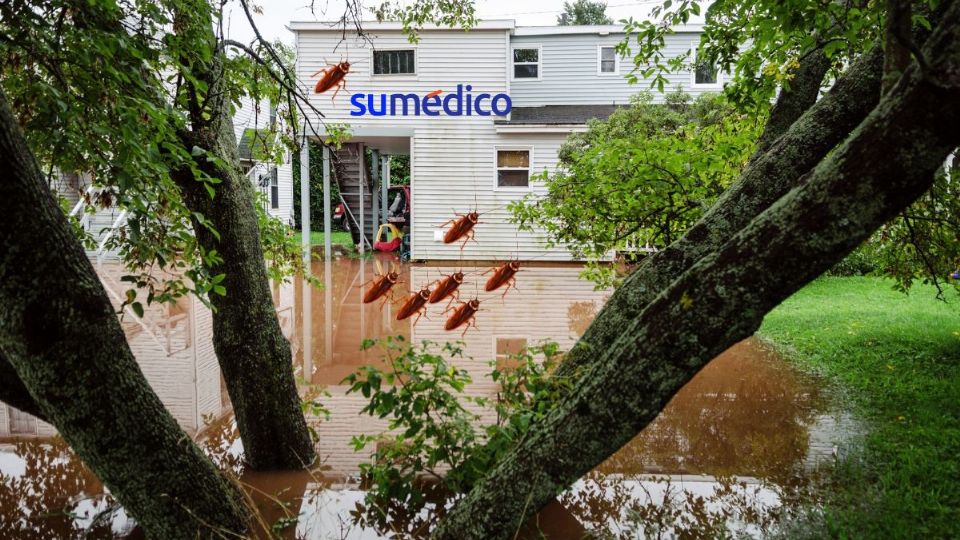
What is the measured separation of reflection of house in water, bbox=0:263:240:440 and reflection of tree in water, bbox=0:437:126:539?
2.83 ft

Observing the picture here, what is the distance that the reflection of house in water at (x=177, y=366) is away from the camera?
20.8 ft

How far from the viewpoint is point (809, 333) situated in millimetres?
9406

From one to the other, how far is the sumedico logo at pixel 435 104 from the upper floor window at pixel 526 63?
218 centimetres

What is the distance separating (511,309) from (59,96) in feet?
31.3

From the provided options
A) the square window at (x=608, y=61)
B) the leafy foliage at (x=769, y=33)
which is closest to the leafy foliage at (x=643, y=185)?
the leafy foliage at (x=769, y=33)

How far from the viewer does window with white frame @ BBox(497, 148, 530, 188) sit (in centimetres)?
1836

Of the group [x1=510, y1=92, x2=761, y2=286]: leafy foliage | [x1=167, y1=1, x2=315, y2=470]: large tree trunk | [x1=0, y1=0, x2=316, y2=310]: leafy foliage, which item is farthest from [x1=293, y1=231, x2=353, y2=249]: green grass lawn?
[x1=0, y1=0, x2=316, y2=310]: leafy foliage

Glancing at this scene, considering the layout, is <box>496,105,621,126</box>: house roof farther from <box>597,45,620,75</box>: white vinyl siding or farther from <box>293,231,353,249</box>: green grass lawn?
<box>293,231,353,249</box>: green grass lawn

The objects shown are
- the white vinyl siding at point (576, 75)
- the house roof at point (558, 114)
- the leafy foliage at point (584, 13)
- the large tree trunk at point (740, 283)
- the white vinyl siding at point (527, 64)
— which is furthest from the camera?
the leafy foliage at point (584, 13)

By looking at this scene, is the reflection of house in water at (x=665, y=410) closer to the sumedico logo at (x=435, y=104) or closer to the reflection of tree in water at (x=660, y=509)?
the reflection of tree in water at (x=660, y=509)

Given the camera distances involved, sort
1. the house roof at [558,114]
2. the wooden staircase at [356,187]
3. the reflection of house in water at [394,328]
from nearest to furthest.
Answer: the reflection of house in water at [394,328]
the house roof at [558,114]
the wooden staircase at [356,187]

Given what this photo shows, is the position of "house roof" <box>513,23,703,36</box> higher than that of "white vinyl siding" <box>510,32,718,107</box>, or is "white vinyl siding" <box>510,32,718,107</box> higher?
"house roof" <box>513,23,703,36</box>

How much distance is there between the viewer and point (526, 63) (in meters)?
19.6

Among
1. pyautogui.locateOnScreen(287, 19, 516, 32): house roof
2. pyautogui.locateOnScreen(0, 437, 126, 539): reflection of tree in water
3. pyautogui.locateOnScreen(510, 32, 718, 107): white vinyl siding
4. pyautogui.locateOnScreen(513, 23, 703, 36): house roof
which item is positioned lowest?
pyautogui.locateOnScreen(0, 437, 126, 539): reflection of tree in water
